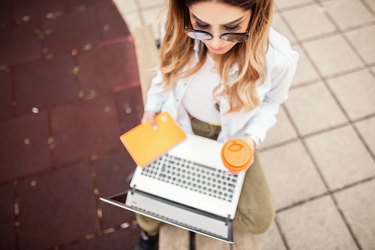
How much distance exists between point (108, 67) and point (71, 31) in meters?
0.62

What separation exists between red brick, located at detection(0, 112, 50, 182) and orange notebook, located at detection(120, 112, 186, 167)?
44.3 inches

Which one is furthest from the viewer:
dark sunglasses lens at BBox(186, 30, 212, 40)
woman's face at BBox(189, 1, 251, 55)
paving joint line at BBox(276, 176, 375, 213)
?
paving joint line at BBox(276, 176, 375, 213)

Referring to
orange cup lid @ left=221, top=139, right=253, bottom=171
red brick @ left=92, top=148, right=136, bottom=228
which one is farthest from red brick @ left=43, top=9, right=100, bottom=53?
orange cup lid @ left=221, top=139, right=253, bottom=171

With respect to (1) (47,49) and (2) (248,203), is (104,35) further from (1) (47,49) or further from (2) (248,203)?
(2) (248,203)

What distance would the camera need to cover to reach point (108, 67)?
99.3 inches

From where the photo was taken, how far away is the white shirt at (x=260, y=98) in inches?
47.3

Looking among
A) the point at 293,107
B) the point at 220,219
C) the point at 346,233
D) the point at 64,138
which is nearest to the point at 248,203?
the point at 220,219

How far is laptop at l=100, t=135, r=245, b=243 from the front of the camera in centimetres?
120

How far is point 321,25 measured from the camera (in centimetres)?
249

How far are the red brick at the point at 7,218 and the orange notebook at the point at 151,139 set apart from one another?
1.26 meters

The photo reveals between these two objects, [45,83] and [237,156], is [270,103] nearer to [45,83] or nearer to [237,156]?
[237,156]

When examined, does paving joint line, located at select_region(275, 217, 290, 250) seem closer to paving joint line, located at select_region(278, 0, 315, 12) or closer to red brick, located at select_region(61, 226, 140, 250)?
red brick, located at select_region(61, 226, 140, 250)

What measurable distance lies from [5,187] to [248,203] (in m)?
1.82

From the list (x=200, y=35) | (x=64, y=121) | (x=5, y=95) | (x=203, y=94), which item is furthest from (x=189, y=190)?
(x=5, y=95)
